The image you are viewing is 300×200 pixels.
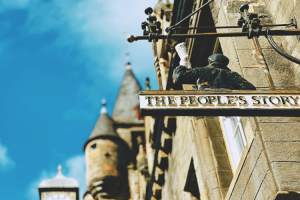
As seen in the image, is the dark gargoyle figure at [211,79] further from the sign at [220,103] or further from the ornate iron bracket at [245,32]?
the sign at [220,103]

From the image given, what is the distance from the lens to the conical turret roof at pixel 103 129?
3554cm

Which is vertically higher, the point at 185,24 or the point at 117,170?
the point at 117,170

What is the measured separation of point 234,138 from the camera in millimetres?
8078

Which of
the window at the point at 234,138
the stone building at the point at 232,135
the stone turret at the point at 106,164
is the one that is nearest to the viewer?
the stone building at the point at 232,135

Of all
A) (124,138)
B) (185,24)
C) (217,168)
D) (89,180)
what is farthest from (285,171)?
(124,138)

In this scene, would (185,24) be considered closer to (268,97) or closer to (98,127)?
(268,97)

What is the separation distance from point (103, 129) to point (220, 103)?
32.1 meters

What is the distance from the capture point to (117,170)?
33.4 metres

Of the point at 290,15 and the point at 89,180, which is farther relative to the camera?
the point at 89,180

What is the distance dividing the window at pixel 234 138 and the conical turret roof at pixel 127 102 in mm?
29444

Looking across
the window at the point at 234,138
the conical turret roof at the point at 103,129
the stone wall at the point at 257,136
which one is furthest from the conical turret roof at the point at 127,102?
the window at the point at 234,138

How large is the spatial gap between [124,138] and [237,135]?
29.2 meters

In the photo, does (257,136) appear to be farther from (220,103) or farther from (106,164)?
(106,164)

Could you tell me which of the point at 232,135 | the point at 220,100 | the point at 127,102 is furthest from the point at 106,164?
the point at 220,100
